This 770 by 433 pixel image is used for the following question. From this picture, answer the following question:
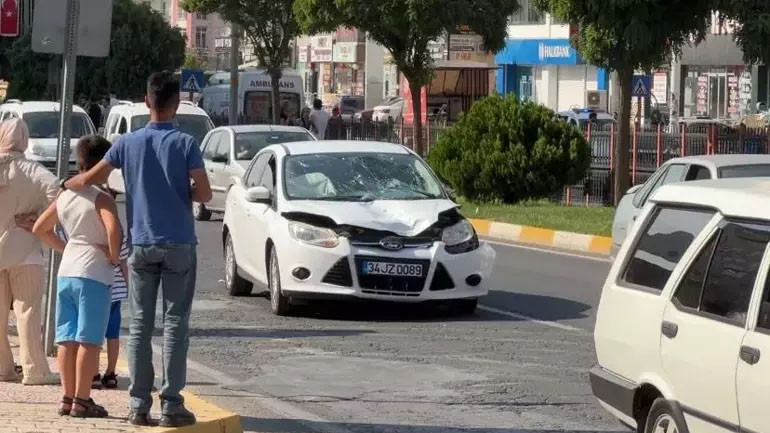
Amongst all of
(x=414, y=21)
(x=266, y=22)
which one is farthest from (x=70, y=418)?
(x=266, y=22)

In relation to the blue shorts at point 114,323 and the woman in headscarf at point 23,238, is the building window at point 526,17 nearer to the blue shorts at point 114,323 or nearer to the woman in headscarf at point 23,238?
the blue shorts at point 114,323

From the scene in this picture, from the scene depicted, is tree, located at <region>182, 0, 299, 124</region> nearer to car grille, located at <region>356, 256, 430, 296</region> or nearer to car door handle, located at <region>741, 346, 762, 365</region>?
car grille, located at <region>356, 256, 430, 296</region>

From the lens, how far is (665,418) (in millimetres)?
6949

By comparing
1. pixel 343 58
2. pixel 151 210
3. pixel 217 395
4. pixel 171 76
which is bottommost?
pixel 217 395

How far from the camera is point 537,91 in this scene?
74.7 m

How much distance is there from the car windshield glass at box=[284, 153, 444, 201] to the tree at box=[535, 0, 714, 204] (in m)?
9.65

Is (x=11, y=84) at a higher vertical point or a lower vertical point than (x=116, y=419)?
higher

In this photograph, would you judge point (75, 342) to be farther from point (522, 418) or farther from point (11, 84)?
point (11, 84)

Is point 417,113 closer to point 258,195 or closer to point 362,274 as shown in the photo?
point 258,195

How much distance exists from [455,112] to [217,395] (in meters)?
45.9

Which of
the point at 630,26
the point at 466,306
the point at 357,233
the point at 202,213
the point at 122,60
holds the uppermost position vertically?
the point at 122,60

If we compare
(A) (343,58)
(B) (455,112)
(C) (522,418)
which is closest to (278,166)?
(C) (522,418)

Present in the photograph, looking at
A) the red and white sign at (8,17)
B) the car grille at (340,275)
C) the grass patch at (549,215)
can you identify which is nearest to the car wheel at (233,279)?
the car grille at (340,275)

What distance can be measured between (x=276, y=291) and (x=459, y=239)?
1657mm
